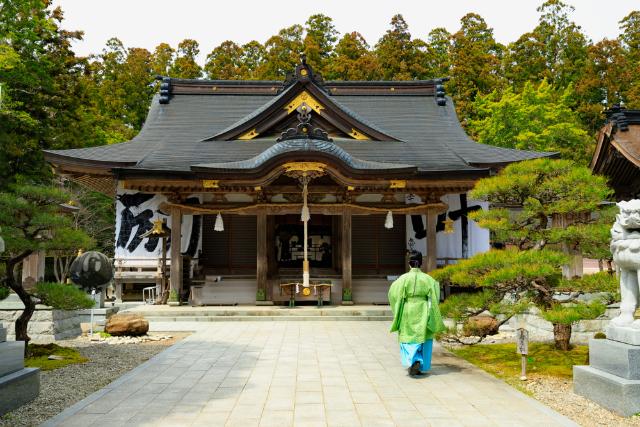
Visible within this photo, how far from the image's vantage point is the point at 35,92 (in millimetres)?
21250

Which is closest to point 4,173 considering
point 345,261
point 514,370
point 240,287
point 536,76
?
point 240,287

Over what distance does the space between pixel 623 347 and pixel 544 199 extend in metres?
2.86

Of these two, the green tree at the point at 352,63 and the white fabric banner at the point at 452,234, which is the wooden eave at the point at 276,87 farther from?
the green tree at the point at 352,63

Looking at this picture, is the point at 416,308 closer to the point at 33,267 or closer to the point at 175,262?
the point at 175,262

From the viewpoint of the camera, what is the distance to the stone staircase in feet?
41.6

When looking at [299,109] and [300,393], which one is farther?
[299,109]

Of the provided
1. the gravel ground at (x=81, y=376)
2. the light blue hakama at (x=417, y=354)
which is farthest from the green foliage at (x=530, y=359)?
the gravel ground at (x=81, y=376)

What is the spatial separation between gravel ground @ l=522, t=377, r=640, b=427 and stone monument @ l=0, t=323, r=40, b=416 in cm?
561

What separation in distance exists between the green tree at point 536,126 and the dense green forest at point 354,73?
57 mm

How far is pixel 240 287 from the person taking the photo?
15.9 meters

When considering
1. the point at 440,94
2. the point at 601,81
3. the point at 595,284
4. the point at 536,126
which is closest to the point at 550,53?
the point at 601,81

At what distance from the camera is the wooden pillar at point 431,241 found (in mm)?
14547

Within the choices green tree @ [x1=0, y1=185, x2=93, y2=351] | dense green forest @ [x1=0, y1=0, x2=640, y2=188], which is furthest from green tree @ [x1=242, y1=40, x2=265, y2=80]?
green tree @ [x1=0, y1=185, x2=93, y2=351]

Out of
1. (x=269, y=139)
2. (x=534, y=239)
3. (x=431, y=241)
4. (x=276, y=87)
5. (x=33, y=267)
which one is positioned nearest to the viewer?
(x=534, y=239)
